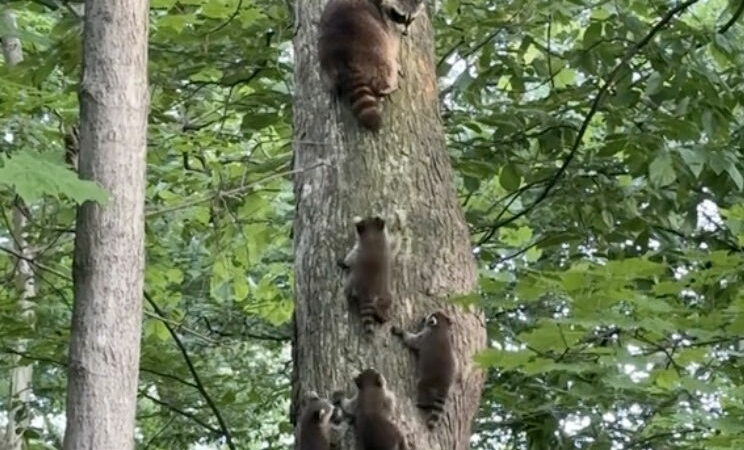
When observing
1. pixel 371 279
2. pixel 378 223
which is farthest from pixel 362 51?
pixel 371 279

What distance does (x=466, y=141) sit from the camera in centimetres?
494

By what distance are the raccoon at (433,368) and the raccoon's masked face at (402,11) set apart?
86 centimetres

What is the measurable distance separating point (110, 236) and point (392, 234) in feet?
2.18

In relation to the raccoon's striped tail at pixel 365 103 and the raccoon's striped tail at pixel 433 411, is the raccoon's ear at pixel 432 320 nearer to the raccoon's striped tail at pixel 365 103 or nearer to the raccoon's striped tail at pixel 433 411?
the raccoon's striped tail at pixel 433 411

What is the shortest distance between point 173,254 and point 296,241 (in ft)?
13.0

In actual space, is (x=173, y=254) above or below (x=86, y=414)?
above

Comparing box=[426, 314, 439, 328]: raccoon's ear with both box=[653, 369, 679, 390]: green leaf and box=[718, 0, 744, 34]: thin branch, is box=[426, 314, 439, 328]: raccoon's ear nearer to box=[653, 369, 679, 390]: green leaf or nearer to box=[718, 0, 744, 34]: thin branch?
box=[653, 369, 679, 390]: green leaf

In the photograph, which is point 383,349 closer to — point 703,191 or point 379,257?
point 379,257

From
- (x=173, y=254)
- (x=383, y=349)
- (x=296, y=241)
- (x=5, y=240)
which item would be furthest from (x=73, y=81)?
(x=383, y=349)

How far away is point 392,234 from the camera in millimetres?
2580

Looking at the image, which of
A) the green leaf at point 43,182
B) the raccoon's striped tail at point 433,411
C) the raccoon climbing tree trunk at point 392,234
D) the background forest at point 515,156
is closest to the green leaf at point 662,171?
the background forest at point 515,156

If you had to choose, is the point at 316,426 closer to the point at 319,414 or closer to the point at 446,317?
the point at 319,414

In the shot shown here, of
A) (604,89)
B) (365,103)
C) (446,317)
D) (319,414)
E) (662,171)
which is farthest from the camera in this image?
(604,89)

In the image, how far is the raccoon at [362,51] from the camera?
108 inches
